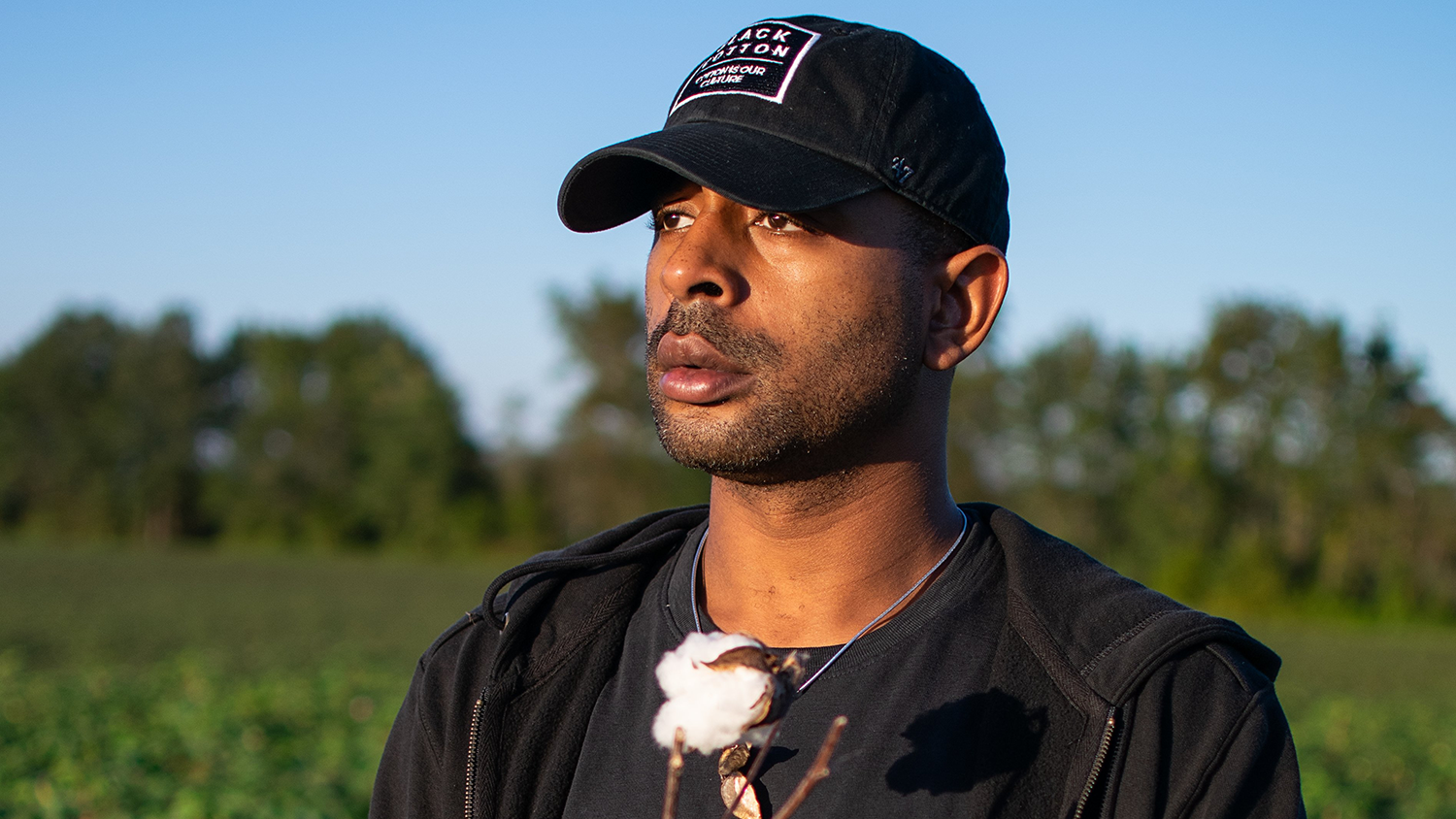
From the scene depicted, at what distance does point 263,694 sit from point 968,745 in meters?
11.3

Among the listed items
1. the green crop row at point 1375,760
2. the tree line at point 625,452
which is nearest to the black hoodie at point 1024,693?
the green crop row at point 1375,760

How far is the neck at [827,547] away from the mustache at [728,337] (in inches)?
9.2

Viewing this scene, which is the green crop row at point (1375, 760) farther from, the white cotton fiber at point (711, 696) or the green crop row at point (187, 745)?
the white cotton fiber at point (711, 696)

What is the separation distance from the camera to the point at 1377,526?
41.9m

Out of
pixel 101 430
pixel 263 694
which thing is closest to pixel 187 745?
pixel 263 694

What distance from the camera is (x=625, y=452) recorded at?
173 ft

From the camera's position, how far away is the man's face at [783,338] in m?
1.85

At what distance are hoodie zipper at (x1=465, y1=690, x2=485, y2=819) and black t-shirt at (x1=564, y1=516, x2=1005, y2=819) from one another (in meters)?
0.17

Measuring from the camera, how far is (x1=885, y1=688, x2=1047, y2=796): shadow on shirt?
170cm

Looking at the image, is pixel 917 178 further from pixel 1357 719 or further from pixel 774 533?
pixel 1357 719

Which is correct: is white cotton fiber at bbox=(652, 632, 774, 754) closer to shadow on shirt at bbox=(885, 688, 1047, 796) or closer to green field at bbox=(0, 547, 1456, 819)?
shadow on shirt at bbox=(885, 688, 1047, 796)

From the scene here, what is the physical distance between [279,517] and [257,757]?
56569 millimetres

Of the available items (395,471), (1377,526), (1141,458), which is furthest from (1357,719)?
(395,471)

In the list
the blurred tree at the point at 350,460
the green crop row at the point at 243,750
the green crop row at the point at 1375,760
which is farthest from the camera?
the blurred tree at the point at 350,460
